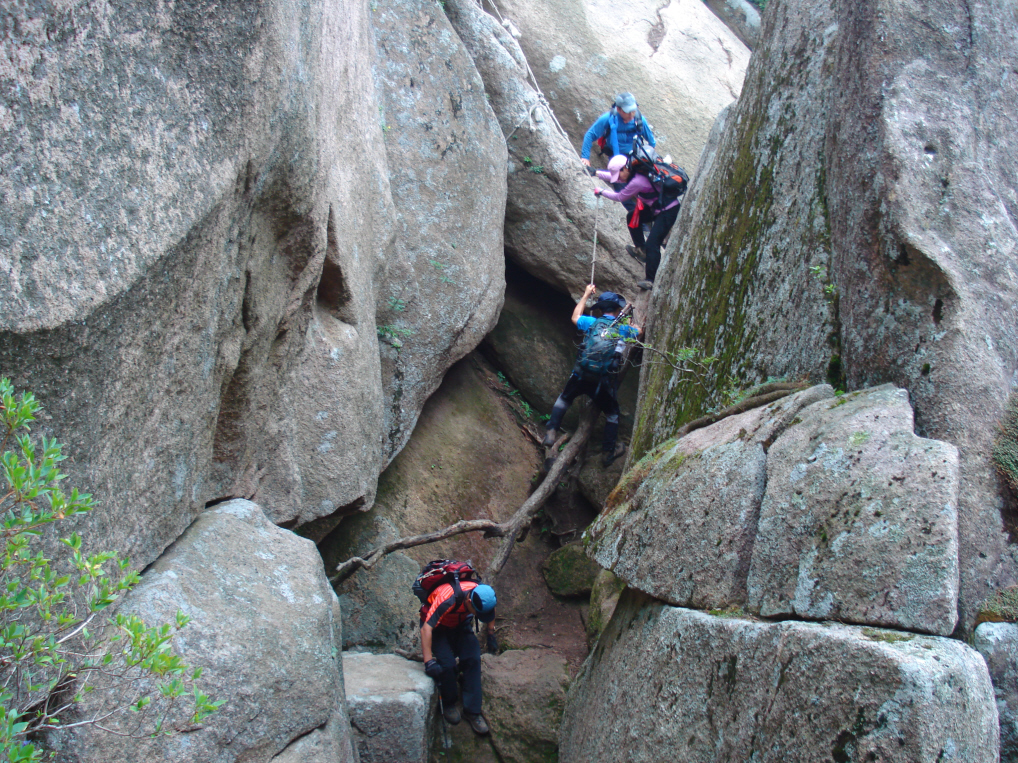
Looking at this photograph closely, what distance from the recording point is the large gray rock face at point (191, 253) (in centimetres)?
267

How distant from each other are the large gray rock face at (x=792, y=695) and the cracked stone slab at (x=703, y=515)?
167 millimetres

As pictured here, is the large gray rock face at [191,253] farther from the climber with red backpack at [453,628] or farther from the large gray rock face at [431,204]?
the climber with red backpack at [453,628]

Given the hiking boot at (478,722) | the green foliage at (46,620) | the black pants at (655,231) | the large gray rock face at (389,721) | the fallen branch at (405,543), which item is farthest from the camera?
the black pants at (655,231)

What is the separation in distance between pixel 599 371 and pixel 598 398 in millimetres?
480

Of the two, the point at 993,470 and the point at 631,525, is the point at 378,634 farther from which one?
the point at 993,470

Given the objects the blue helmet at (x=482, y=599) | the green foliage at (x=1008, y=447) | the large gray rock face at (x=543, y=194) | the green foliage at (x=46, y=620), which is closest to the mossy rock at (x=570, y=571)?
the blue helmet at (x=482, y=599)

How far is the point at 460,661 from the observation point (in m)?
6.61

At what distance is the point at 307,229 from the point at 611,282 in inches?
251

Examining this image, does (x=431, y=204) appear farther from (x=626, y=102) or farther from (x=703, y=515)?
(x=703, y=515)

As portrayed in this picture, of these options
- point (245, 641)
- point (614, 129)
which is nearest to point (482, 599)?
point (245, 641)

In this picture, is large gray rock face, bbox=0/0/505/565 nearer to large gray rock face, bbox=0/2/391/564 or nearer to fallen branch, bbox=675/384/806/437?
large gray rock face, bbox=0/2/391/564

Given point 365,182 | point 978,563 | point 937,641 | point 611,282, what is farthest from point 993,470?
point 611,282

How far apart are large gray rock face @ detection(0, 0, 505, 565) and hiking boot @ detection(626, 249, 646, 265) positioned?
4.72m

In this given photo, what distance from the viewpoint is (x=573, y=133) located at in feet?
39.7
